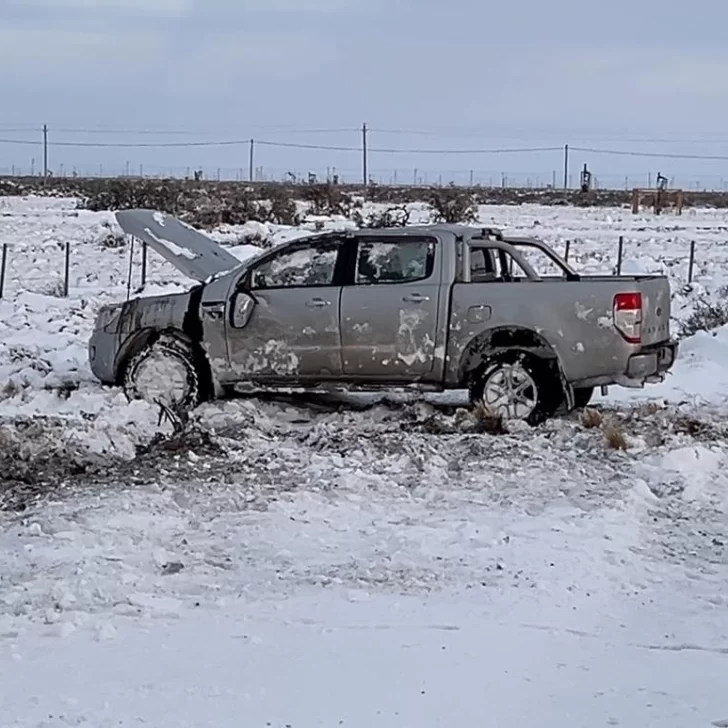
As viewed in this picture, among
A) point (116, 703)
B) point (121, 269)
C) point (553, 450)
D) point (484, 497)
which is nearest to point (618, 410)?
point (553, 450)

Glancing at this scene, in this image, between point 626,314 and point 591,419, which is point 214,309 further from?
point 626,314

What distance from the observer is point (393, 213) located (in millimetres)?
37344

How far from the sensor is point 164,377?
10.9m

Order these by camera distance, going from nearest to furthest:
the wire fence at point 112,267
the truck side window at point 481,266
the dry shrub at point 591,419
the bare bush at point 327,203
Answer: the dry shrub at point 591,419 → the truck side window at point 481,266 → the wire fence at point 112,267 → the bare bush at point 327,203

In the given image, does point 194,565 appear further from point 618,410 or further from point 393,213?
point 393,213

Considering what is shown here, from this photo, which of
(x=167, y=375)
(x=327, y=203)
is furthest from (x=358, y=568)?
(x=327, y=203)

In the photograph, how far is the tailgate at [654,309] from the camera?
32.7ft

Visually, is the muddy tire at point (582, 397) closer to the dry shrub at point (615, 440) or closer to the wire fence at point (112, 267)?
the dry shrub at point (615, 440)

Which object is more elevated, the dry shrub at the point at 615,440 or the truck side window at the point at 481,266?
the truck side window at the point at 481,266

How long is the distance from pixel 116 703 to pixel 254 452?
4.43 meters

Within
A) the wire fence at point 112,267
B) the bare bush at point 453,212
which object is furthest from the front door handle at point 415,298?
the bare bush at point 453,212

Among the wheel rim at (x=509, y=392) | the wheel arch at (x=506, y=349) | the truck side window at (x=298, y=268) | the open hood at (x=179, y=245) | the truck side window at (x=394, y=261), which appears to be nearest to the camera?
the wheel arch at (x=506, y=349)

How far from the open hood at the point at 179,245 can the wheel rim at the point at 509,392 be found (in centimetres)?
291

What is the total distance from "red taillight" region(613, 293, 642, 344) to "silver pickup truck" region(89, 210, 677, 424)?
12 millimetres
